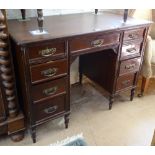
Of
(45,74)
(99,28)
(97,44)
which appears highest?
(99,28)

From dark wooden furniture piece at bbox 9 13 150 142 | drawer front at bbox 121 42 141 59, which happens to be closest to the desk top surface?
dark wooden furniture piece at bbox 9 13 150 142

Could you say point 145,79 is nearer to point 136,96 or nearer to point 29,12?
point 136,96

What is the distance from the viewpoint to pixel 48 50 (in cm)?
118

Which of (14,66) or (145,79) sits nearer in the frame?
(14,66)

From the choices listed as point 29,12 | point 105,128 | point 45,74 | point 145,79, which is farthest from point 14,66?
point 145,79

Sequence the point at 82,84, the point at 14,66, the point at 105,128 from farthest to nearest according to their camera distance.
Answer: the point at 82,84 → the point at 105,128 → the point at 14,66

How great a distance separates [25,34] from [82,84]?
1.12 meters

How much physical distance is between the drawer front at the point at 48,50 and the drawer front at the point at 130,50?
0.55m

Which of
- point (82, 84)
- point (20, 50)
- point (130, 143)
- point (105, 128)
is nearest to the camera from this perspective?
point (20, 50)

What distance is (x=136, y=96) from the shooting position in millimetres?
2006

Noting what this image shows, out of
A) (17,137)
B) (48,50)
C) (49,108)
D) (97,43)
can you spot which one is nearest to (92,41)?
(97,43)

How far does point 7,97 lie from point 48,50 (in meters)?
0.42

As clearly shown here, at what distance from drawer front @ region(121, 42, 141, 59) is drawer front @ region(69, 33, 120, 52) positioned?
12 centimetres

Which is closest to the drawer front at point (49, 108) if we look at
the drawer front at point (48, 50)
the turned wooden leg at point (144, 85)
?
the drawer front at point (48, 50)
